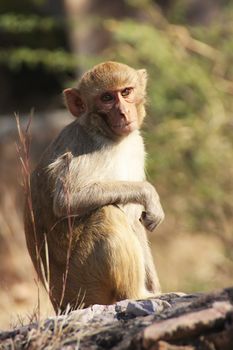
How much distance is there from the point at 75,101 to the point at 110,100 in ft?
1.22

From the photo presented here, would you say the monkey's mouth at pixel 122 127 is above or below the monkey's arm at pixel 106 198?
above

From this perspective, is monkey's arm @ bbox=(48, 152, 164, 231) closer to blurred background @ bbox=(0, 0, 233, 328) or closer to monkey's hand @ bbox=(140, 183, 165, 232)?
monkey's hand @ bbox=(140, 183, 165, 232)

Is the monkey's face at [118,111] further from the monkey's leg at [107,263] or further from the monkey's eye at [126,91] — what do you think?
the monkey's leg at [107,263]

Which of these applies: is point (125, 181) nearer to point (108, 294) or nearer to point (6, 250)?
point (108, 294)

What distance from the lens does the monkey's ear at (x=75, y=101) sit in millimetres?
7848

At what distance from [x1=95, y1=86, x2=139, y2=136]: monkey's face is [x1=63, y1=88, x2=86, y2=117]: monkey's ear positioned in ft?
0.74

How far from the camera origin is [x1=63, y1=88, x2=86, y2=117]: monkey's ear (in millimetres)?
7848

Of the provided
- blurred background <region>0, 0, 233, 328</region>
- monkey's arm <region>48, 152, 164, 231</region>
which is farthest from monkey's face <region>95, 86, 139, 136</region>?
blurred background <region>0, 0, 233, 328</region>

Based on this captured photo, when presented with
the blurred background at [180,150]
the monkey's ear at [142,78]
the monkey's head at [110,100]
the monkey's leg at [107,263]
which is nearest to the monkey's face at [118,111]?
the monkey's head at [110,100]

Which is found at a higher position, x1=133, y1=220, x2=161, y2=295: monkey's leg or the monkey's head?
the monkey's head

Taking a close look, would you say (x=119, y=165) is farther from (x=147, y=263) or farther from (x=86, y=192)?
(x=147, y=263)

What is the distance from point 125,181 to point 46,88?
13.9 m

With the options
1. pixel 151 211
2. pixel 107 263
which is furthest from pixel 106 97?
pixel 107 263

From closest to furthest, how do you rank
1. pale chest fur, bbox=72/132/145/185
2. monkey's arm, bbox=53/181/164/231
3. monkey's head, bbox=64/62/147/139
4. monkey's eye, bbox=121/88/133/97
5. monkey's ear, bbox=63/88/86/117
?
monkey's arm, bbox=53/181/164/231, pale chest fur, bbox=72/132/145/185, monkey's head, bbox=64/62/147/139, monkey's eye, bbox=121/88/133/97, monkey's ear, bbox=63/88/86/117
